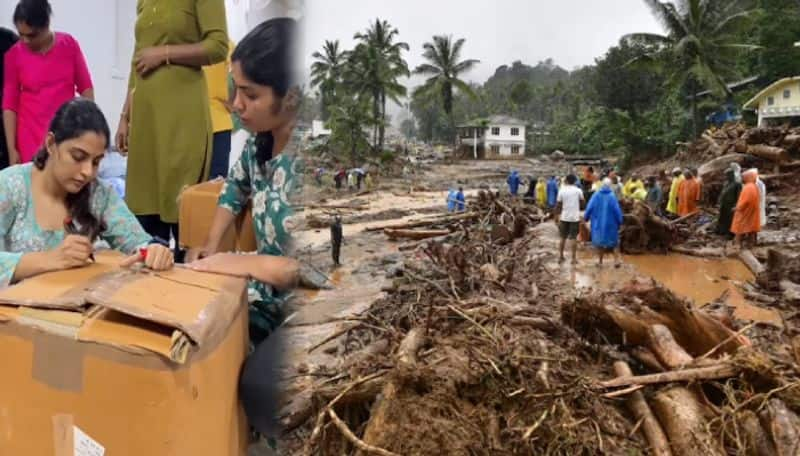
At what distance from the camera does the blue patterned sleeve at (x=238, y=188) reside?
974mm

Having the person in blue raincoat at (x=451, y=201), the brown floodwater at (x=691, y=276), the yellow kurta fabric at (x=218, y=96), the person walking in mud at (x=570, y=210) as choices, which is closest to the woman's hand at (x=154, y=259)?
the yellow kurta fabric at (x=218, y=96)

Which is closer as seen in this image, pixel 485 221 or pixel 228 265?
pixel 228 265

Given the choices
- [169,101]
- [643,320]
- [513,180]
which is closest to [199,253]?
[169,101]

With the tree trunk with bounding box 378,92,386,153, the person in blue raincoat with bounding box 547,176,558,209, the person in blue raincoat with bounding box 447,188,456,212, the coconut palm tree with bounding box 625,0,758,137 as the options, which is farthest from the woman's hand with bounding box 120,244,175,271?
the person in blue raincoat with bounding box 447,188,456,212

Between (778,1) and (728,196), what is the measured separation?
0.94m

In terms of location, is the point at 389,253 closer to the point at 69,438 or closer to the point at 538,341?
the point at 538,341

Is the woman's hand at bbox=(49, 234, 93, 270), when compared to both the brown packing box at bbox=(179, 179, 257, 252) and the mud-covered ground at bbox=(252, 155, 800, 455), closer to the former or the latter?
the brown packing box at bbox=(179, 179, 257, 252)

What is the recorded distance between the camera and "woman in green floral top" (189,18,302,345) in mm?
721

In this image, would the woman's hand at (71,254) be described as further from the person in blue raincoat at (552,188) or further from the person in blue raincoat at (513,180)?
the person in blue raincoat at (552,188)

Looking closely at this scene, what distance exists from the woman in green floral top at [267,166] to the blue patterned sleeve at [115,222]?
0.34 metres

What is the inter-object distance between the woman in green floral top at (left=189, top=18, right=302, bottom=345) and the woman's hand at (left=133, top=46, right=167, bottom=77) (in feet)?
1.41

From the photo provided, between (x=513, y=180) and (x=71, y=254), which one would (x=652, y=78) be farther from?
(x=71, y=254)

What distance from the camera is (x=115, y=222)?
1.20 m

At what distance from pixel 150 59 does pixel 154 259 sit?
547 millimetres
